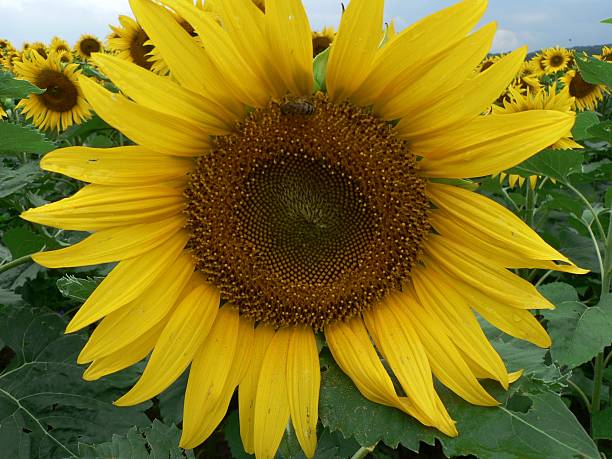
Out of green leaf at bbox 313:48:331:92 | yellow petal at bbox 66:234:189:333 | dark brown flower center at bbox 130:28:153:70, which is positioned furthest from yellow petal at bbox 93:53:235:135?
dark brown flower center at bbox 130:28:153:70

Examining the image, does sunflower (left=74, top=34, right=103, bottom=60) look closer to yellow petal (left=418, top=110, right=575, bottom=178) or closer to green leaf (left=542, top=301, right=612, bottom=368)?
green leaf (left=542, top=301, right=612, bottom=368)

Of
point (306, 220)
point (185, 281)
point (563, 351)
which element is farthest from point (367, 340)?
point (563, 351)

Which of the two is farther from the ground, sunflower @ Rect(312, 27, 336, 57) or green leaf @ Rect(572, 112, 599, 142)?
sunflower @ Rect(312, 27, 336, 57)

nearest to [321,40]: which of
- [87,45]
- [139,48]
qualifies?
[139,48]

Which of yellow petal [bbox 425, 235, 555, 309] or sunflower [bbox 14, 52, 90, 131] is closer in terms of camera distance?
yellow petal [bbox 425, 235, 555, 309]

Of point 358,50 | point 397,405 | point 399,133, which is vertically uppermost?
point 358,50

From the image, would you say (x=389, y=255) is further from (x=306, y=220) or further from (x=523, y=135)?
(x=523, y=135)

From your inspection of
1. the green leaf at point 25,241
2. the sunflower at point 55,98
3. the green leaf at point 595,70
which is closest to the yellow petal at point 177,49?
the green leaf at point 25,241
